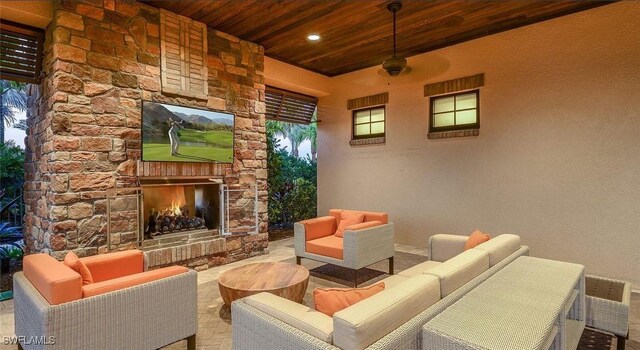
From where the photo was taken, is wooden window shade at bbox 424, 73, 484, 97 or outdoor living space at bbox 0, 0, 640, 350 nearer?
outdoor living space at bbox 0, 0, 640, 350

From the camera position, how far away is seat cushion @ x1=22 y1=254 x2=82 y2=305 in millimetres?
1706

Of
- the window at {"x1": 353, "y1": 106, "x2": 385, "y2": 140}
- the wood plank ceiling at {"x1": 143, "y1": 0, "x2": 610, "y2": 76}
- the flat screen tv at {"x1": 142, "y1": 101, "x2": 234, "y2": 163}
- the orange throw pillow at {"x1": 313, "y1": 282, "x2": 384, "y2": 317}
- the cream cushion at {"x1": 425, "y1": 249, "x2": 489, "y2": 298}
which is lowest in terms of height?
the orange throw pillow at {"x1": 313, "y1": 282, "x2": 384, "y2": 317}

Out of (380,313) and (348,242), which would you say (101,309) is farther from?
(348,242)

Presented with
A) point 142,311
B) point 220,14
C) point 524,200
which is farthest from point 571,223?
point 220,14

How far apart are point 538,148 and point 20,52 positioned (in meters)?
5.90

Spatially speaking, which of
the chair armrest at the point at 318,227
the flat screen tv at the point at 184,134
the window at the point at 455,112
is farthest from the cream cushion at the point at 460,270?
the flat screen tv at the point at 184,134

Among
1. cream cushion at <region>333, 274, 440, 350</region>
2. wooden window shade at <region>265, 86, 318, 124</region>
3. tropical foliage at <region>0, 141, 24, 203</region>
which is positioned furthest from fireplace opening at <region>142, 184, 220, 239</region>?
cream cushion at <region>333, 274, 440, 350</region>

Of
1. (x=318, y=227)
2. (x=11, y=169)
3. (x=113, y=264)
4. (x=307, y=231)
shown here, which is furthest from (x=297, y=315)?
(x=11, y=169)

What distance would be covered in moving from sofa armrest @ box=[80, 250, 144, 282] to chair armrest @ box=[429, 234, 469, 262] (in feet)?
8.71

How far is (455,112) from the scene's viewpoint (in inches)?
192

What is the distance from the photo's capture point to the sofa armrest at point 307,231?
3.98 m

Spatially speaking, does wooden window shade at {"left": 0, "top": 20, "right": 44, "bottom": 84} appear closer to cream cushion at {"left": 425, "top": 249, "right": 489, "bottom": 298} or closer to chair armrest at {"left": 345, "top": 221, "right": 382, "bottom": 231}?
chair armrest at {"left": 345, "top": 221, "right": 382, "bottom": 231}

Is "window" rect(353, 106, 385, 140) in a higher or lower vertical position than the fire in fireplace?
higher

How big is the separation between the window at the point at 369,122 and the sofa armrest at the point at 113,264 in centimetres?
414
